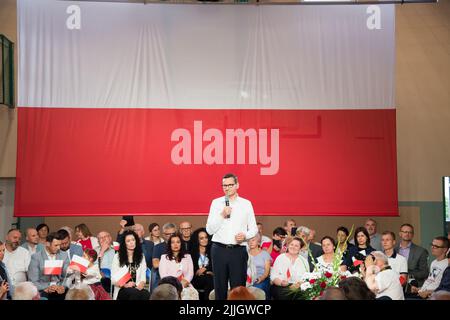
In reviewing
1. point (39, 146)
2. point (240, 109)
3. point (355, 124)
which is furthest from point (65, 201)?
point (355, 124)

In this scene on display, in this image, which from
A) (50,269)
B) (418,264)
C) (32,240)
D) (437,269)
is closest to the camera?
(50,269)

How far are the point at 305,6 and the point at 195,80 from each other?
5.16 feet

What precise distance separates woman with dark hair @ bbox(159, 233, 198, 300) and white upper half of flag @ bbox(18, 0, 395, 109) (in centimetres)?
184

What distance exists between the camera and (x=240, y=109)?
27.2 feet

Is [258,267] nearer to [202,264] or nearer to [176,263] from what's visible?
[202,264]

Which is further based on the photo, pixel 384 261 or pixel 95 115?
pixel 95 115

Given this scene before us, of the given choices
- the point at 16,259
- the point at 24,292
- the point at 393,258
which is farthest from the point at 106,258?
the point at 393,258

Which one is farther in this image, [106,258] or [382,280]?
[106,258]

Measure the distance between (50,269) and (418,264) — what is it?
12.6 feet

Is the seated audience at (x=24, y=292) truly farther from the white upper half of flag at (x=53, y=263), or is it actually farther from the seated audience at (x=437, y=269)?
the seated audience at (x=437, y=269)

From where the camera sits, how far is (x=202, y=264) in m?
7.43

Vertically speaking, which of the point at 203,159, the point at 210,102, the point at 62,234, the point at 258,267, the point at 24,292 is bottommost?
the point at 258,267
